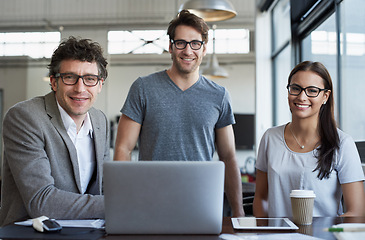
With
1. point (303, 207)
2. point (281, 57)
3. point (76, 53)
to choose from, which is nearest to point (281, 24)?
point (281, 57)

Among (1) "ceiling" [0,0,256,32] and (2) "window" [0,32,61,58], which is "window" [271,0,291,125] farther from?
(2) "window" [0,32,61,58]

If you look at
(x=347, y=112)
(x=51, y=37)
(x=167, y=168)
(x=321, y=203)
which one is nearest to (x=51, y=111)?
(x=167, y=168)

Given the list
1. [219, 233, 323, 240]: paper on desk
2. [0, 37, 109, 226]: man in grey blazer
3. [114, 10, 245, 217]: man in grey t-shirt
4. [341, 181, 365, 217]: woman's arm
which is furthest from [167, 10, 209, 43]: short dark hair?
[219, 233, 323, 240]: paper on desk

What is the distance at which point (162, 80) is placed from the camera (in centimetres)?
259

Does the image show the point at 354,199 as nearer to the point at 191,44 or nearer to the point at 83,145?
the point at 191,44

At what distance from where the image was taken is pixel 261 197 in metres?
2.35

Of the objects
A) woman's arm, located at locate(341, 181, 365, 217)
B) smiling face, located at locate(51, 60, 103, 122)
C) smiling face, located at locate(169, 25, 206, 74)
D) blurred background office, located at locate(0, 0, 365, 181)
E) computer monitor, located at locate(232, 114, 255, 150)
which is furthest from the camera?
computer monitor, located at locate(232, 114, 255, 150)

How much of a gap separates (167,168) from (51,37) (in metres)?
9.69

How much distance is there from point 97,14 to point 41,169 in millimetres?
8606

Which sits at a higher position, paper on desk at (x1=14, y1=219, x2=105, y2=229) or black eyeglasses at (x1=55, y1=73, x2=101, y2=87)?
→ black eyeglasses at (x1=55, y1=73, x2=101, y2=87)

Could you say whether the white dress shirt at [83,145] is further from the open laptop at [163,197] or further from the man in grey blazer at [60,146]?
the open laptop at [163,197]

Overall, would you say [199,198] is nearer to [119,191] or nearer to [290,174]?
[119,191]

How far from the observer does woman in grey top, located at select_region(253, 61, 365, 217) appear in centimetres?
213

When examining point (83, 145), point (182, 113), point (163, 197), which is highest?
point (182, 113)
